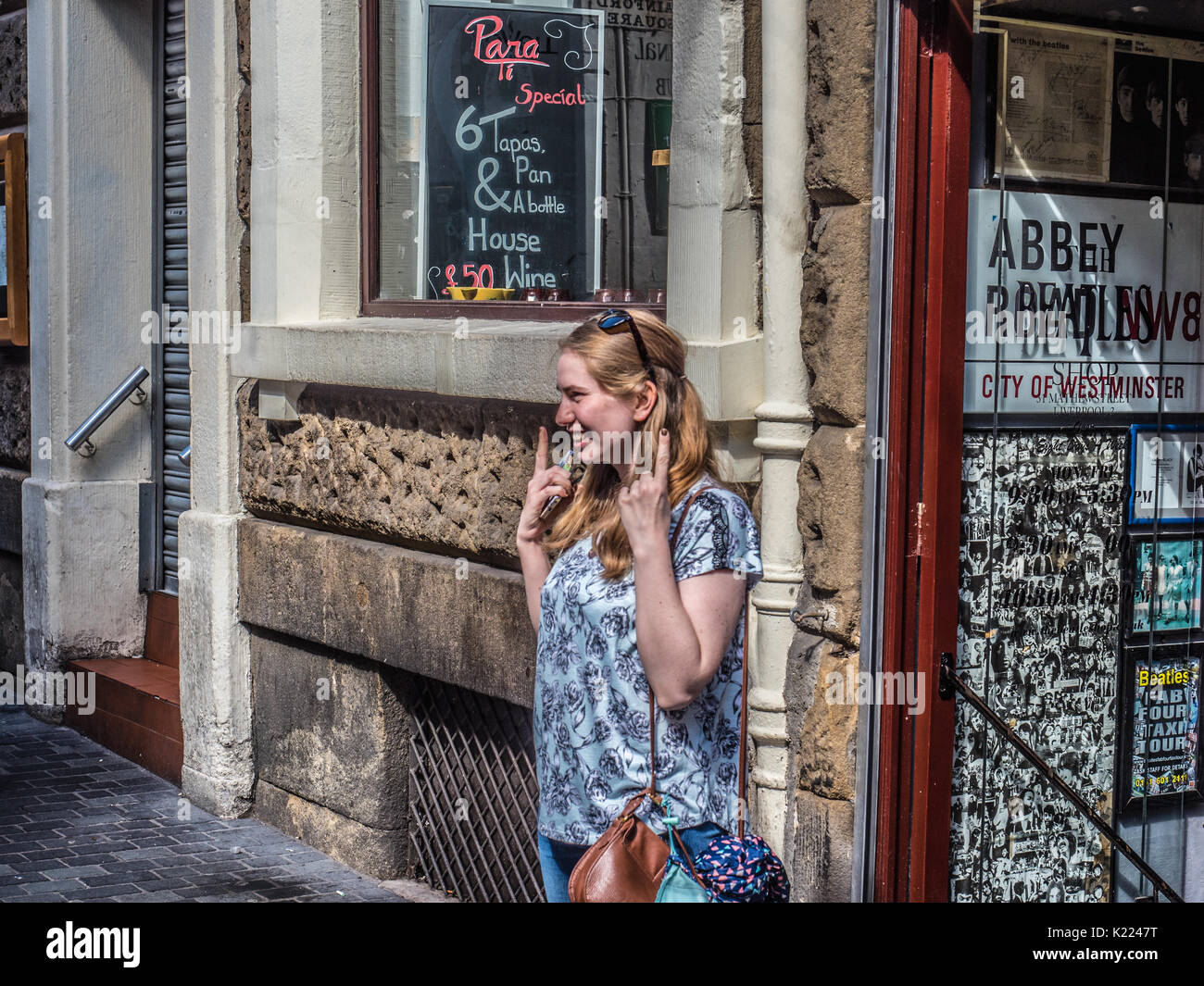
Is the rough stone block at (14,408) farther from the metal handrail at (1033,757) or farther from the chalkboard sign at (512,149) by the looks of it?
the metal handrail at (1033,757)

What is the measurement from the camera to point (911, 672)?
13.4 ft

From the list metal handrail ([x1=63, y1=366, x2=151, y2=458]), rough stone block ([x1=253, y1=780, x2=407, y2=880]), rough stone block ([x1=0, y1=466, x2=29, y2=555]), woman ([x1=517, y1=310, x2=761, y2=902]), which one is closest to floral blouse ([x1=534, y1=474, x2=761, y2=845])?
woman ([x1=517, y1=310, x2=761, y2=902])

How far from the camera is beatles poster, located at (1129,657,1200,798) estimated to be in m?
4.31

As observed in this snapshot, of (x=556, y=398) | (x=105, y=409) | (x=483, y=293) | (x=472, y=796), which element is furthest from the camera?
(x=105, y=409)

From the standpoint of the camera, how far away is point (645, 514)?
3.01 meters

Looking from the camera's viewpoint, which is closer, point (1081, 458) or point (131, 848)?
point (1081, 458)

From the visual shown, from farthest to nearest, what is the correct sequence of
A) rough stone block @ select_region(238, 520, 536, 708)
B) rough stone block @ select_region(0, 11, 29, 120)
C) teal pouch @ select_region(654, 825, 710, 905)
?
rough stone block @ select_region(0, 11, 29, 120) < rough stone block @ select_region(238, 520, 536, 708) < teal pouch @ select_region(654, 825, 710, 905)

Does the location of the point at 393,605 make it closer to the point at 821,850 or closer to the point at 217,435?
the point at 217,435

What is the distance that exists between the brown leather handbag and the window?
245 cm

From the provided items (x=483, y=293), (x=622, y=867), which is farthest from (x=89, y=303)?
(x=622, y=867)

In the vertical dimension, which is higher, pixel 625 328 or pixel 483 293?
pixel 483 293

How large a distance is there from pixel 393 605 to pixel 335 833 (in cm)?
102

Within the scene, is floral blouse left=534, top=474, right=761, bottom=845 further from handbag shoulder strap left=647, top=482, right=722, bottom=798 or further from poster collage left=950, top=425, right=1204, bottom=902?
poster collage left=950, top=425, right=1204, bottom=902

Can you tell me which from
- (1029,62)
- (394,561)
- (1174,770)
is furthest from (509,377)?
(1174,770)
